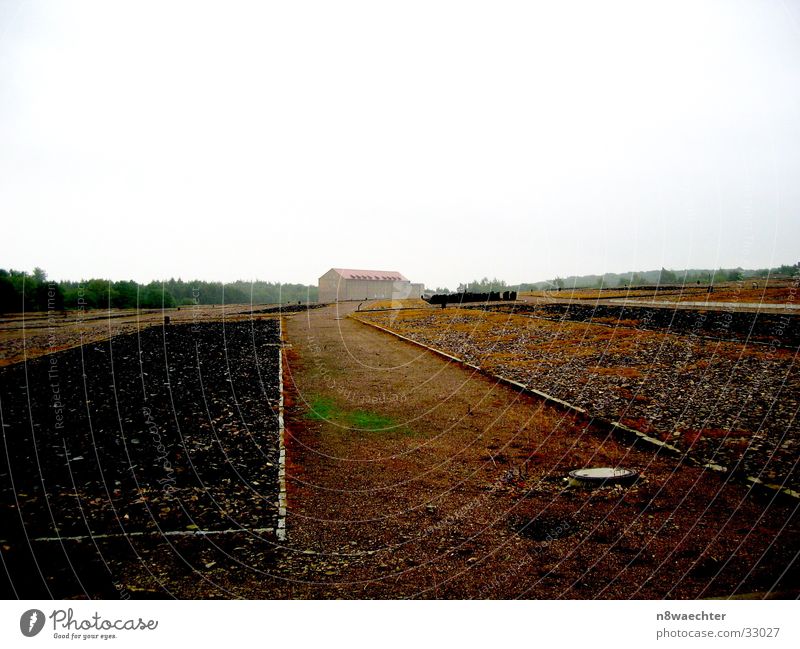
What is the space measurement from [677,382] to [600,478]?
679cm

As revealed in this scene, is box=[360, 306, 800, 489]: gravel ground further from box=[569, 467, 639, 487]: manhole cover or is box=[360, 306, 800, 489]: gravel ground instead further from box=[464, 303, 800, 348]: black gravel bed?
box=[569, 467, 639, 487]: manhole cover

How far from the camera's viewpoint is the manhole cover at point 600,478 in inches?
257

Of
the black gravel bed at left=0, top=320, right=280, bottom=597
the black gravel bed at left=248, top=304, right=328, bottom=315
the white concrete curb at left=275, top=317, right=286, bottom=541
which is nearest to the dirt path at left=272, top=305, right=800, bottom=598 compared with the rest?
the white concrete curb at left=275, top=317, right=286, bottom=541

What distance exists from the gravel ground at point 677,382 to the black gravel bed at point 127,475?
6.99m

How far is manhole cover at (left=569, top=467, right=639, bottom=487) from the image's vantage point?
654cm

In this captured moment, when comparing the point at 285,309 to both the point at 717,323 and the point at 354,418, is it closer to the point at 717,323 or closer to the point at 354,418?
the point at 717,323

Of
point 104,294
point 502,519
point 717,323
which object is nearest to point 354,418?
point 502,519

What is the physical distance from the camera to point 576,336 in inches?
838

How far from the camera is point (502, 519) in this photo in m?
5.67

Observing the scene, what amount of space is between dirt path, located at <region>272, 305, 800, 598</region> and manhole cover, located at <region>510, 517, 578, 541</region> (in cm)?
2

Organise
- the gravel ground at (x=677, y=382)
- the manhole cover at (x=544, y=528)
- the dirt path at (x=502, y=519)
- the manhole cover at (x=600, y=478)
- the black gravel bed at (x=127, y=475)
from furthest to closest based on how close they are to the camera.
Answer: the gravel ground at (x=677, y=382) < the manhole cover at (x=600, y=478) < the manhole cover at (x=544, y=528) < the black gravel bed at (x=127, y=475) < the dirt path at (x=502, y=519)

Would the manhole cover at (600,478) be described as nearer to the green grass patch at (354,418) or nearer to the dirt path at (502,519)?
the dirt path at (502,519)

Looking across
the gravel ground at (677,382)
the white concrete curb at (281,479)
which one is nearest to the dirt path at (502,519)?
the white concrete curb at (281,479)

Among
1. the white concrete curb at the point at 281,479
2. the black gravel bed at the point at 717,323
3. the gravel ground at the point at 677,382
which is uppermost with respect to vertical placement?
the black gravel bed at the point at 717,323
